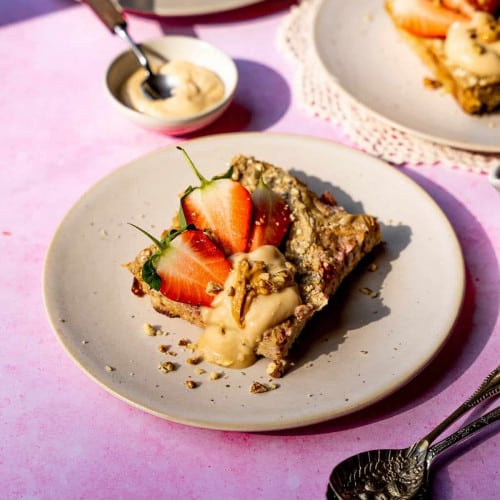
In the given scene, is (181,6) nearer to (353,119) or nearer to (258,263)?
(353,119)

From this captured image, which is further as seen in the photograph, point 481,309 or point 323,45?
point 323,45

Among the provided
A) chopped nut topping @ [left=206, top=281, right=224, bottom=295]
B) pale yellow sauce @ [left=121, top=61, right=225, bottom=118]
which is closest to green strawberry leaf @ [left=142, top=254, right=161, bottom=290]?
chopped nut topping @ [left=206, top=281, right=224, bottom=295]

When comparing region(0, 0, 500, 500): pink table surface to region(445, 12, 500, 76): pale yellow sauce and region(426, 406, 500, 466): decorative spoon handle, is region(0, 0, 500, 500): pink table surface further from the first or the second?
region(445, 12, 500, 76): pale yellow sauce

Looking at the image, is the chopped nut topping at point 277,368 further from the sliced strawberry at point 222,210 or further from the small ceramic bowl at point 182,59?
the small ceramic bowl at point 182,59

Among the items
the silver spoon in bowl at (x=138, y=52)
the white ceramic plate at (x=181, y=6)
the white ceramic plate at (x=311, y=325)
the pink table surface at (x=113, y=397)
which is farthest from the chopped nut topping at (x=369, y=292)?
the white ceramic plate at (x=181, y=6)

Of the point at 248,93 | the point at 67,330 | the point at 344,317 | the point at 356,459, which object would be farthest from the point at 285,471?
the point at 248,93

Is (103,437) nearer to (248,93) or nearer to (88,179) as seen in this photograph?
(88,179)
